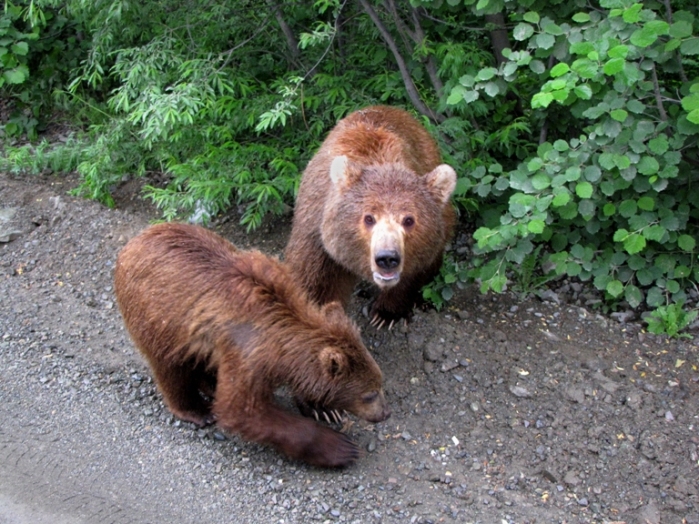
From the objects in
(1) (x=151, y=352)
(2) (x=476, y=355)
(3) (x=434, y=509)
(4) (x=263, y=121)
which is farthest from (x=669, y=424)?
(4) (x=263, y=121)

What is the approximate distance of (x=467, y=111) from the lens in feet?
22.6

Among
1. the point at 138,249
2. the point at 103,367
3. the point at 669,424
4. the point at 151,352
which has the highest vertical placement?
the point at 138,249

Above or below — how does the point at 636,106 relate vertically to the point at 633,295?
above

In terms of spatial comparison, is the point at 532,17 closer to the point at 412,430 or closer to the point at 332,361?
the point at 332,361

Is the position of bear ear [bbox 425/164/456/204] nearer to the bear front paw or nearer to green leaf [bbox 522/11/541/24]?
green leaf [bbox 522/11/541/24]

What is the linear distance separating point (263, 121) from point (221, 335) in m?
2.42

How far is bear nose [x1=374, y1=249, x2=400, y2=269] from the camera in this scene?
4785mm

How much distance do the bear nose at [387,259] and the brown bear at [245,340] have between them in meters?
0.43

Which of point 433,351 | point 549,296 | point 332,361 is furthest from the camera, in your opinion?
point 549,296

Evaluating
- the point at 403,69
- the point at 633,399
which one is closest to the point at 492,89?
the point at 403,69

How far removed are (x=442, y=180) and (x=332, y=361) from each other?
1.62m

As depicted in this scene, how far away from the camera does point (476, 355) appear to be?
573 cm

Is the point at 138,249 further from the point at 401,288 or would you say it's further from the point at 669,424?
the point at 669,424

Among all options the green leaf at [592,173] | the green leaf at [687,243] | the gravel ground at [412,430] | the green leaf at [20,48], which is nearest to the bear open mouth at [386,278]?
the gravel ground at [412,430]
